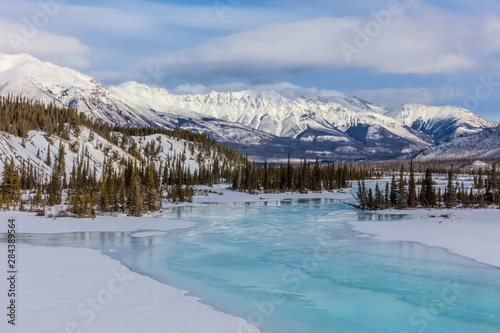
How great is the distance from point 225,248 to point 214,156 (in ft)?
442

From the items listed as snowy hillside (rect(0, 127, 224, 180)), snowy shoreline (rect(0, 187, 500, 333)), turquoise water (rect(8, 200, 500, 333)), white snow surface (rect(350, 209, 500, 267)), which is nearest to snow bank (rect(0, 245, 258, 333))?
snowy shoreline (rect(0, 187, 500, 333))

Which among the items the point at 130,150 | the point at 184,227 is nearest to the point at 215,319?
the point at 184,227

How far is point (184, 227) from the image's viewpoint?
121 feet

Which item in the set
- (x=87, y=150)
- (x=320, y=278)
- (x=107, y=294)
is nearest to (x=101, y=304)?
(x=107, y=294)

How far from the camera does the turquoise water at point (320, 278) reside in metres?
14.0

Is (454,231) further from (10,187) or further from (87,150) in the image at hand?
(87,150)

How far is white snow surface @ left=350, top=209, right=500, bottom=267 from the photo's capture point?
80.0 feet

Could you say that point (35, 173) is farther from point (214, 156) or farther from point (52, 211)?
point (214, 156)

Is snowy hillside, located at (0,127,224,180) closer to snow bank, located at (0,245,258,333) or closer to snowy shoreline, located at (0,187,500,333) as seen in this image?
snowy shoreline, located at (0,187,500,333)

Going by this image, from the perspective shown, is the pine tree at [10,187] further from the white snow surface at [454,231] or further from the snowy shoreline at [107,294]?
the white snow surface at [454,231]

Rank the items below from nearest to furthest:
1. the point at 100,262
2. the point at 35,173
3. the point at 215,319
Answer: the point at 215,319, the point at 100,262, the point at 35,173

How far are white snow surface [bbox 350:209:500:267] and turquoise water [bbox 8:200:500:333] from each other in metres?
1.49

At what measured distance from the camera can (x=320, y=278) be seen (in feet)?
62.8

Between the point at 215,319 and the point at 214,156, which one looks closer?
the point at 215,319
